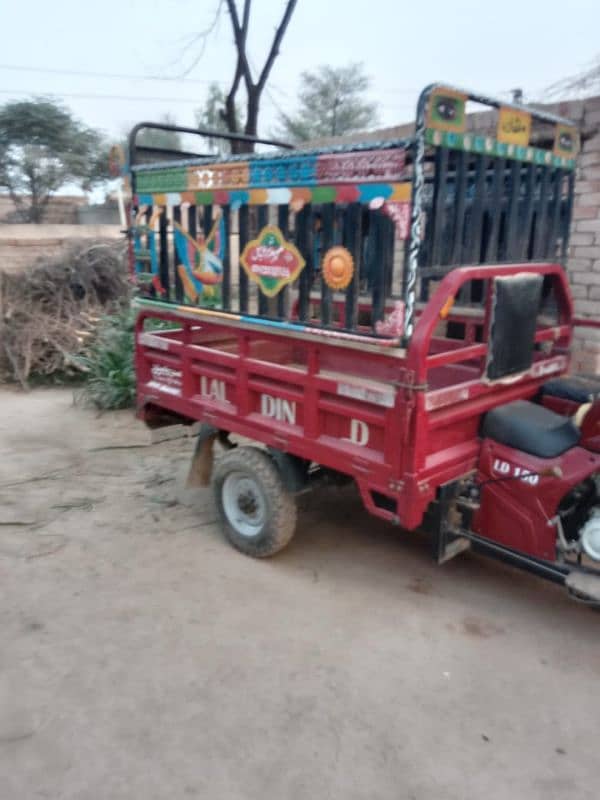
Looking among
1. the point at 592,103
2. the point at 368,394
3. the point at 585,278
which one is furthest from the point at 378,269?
the point at 592,103

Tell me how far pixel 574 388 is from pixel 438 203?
1.33 m

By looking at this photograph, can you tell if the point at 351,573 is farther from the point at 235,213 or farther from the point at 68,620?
the point at 235,213

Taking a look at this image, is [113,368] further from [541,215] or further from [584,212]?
[541,215]

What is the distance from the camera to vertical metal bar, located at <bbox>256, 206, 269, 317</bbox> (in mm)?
3404

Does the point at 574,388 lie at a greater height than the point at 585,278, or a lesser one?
→ lesser

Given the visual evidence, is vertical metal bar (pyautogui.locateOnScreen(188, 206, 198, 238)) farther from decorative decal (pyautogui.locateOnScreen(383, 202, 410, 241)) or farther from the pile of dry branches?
the pile of dry branches

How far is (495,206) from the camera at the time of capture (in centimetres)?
326

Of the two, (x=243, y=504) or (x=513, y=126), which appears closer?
(x=513, y=126)

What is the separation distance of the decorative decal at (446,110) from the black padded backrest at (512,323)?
0.72m

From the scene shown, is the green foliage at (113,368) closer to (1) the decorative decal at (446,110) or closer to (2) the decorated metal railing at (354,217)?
(2) the decorated metal railing at (354,217)

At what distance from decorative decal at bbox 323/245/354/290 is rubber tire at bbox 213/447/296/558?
1155mm

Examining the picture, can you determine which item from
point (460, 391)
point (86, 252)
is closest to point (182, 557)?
point (460, 391)

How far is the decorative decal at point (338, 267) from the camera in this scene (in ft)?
10.1

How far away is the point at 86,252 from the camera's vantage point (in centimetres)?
932
